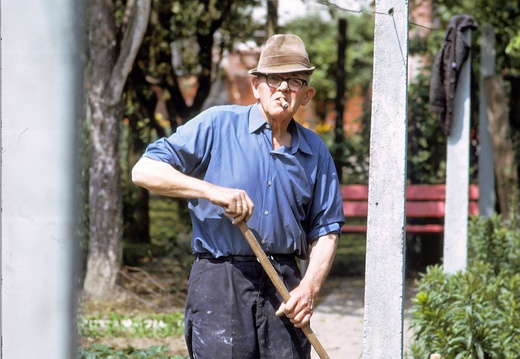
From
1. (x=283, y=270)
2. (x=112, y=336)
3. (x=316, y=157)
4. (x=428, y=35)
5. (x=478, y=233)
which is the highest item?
(x=428, y=35)

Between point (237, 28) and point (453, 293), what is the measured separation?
23.8 feet

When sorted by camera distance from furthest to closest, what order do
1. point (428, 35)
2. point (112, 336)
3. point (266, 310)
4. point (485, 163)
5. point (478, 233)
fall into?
point (428, 35)
point (485, 163)
point (478, 233)
point (112, 336)
point (266, 310)

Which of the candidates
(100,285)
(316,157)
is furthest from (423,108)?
(316,157)

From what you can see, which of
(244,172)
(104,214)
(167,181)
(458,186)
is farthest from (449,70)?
(167,181)

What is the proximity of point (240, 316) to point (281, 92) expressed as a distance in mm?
872

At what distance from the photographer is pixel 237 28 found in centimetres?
1259

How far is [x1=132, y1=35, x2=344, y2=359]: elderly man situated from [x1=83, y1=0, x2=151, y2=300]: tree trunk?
5.58m

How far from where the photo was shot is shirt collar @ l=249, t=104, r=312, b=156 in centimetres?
370

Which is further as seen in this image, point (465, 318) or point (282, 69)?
point (465, 318)

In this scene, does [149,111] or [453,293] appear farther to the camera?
[149,111]

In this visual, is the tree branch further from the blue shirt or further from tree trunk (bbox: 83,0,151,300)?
the blue shirt

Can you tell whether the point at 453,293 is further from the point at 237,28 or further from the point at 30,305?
the point at 237,28

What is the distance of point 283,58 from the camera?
3686 mm

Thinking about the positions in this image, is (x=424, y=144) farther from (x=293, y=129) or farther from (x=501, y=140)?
(x=293, y=129)
